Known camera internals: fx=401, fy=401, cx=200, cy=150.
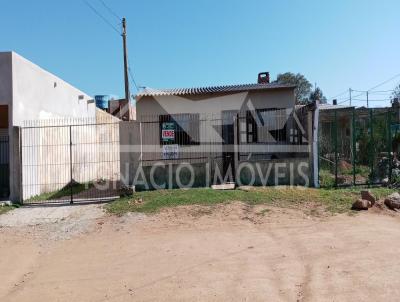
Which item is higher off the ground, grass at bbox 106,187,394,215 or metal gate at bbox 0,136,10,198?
metal gate at bbox 0,136,10,198

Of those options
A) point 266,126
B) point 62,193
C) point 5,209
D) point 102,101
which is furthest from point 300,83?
point 5,209

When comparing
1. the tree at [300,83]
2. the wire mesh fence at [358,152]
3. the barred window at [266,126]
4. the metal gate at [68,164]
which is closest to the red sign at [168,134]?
the metal gate at [68,164]

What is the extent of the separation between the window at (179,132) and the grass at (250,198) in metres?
2.16

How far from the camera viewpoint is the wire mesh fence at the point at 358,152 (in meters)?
12.1

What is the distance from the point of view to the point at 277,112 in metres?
13.2

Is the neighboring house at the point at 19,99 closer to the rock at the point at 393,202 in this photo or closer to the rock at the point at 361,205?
the rock at the point at 361,205

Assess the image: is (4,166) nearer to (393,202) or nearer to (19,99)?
(19,99)

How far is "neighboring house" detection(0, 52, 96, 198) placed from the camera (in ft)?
37.8

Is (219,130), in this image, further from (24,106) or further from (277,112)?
(24,106)

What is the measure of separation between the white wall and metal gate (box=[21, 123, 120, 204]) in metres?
0.54

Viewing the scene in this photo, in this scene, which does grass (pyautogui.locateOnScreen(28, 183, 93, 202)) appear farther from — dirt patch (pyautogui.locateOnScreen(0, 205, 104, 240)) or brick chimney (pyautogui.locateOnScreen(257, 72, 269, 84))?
brick chimney (pyautogui.locateOnScreen(257, 72, 269, 84))

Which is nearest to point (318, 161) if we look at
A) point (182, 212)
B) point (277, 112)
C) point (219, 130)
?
point (277, 112)

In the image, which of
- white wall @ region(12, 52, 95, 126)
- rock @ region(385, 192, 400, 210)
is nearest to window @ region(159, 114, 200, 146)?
white wall @ region(12, 52, 95, 126)

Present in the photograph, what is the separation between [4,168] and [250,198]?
7.76 meters
